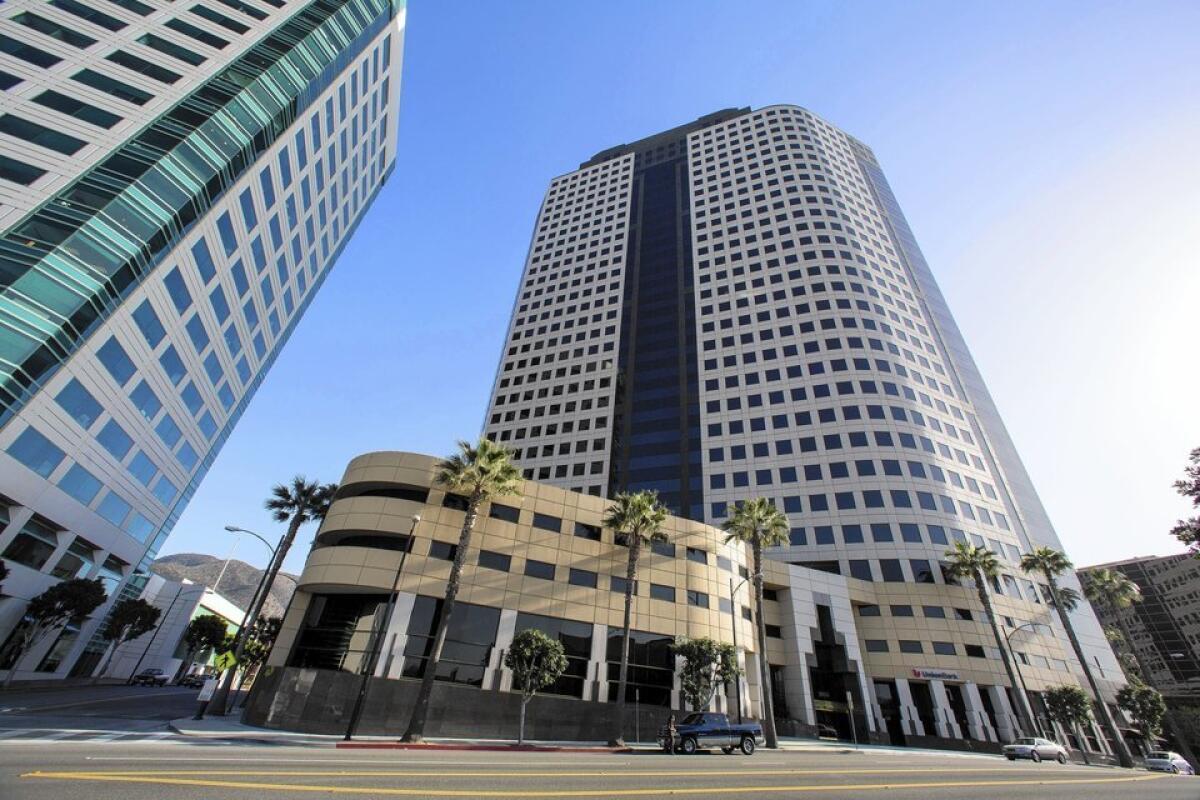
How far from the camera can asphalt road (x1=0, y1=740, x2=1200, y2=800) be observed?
30.0 feet

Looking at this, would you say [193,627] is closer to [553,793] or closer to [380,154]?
[380,154]

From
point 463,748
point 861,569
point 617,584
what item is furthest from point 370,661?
point 861,569

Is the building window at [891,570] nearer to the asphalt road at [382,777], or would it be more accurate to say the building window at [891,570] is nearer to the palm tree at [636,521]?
the palm tree at [636,521]

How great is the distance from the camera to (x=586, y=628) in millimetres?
33938

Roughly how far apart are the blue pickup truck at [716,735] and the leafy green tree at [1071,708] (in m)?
36.7

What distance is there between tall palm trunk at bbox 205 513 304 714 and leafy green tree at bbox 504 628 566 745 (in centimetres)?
1578

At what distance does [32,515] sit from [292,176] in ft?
119

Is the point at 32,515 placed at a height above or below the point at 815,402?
below

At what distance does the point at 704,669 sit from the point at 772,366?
44895mm

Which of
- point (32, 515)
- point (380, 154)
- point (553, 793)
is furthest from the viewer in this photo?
point (380, 154)

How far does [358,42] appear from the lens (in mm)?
56906

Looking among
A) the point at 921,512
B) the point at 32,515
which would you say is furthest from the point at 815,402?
the point at 32,515

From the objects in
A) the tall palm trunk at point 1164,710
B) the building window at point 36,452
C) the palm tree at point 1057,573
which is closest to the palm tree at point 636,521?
the building window at point 36,452

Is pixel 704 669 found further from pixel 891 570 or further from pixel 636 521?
pixel 891 570
